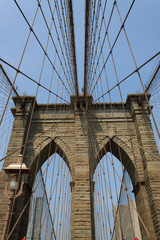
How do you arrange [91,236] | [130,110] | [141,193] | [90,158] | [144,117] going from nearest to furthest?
[91,236] → [141,193] → [90,158] → [144,117] → [130,110]

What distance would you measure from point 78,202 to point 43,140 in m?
3.56

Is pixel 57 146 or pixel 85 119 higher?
pixel 85 119

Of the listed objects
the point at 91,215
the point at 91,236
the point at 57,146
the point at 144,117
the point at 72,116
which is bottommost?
the point at 91,236

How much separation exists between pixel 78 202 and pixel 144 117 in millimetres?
5035

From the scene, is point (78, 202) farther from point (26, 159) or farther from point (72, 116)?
point (72, 116)

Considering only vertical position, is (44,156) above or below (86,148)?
above

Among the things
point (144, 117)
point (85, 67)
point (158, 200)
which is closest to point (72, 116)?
point (85, 67)

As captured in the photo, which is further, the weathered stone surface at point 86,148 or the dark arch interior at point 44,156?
the dark arch interior at point 44,156

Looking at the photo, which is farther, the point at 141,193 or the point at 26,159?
A: the point at 26,159

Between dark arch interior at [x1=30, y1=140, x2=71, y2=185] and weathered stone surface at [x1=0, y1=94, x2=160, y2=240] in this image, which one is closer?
weathered stone surface at [x1=0, y1=94, x2=160, y2=240]

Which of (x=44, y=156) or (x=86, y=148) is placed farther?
(x=44, y=156)

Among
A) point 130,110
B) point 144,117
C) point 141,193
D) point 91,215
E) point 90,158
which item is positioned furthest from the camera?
point 130,110

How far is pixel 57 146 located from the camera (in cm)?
995

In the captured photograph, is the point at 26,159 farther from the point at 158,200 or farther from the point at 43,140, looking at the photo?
the point at 158,200
